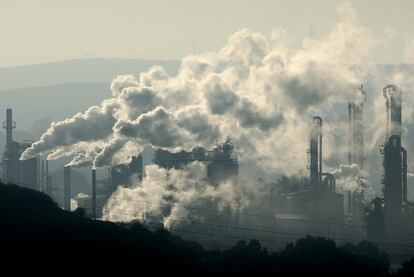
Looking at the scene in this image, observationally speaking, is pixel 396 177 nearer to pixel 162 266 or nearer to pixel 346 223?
pixel 346 223

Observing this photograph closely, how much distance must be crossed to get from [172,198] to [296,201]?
1770 cm

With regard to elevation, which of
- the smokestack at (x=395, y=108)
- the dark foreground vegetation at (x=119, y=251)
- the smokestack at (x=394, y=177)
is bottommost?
the dark foreground vegetation at (x=119, y=251)

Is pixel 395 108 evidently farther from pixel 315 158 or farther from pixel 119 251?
pixel 119 251

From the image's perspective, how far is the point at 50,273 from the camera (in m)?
58.9

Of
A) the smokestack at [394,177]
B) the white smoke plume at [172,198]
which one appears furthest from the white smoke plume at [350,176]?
the white smoke plume at [172,198]

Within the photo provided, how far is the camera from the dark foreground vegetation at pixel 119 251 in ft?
205

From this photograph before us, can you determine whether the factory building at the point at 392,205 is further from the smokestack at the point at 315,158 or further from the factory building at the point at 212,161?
the factory building at the point at 212,161

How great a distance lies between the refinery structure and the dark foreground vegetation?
3682 cm

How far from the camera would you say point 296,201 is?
135 m

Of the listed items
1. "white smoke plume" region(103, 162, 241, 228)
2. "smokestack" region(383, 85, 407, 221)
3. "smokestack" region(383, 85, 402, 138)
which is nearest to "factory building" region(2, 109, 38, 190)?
"white smoke plume" region(103, 162, 241, 228)

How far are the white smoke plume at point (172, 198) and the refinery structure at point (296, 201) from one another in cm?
93

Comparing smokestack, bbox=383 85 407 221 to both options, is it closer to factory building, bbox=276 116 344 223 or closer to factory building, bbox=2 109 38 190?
factory building, bbox=276 116 344 223

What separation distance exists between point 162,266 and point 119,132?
54060 mm

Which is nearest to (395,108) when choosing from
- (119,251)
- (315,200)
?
(315,200)
